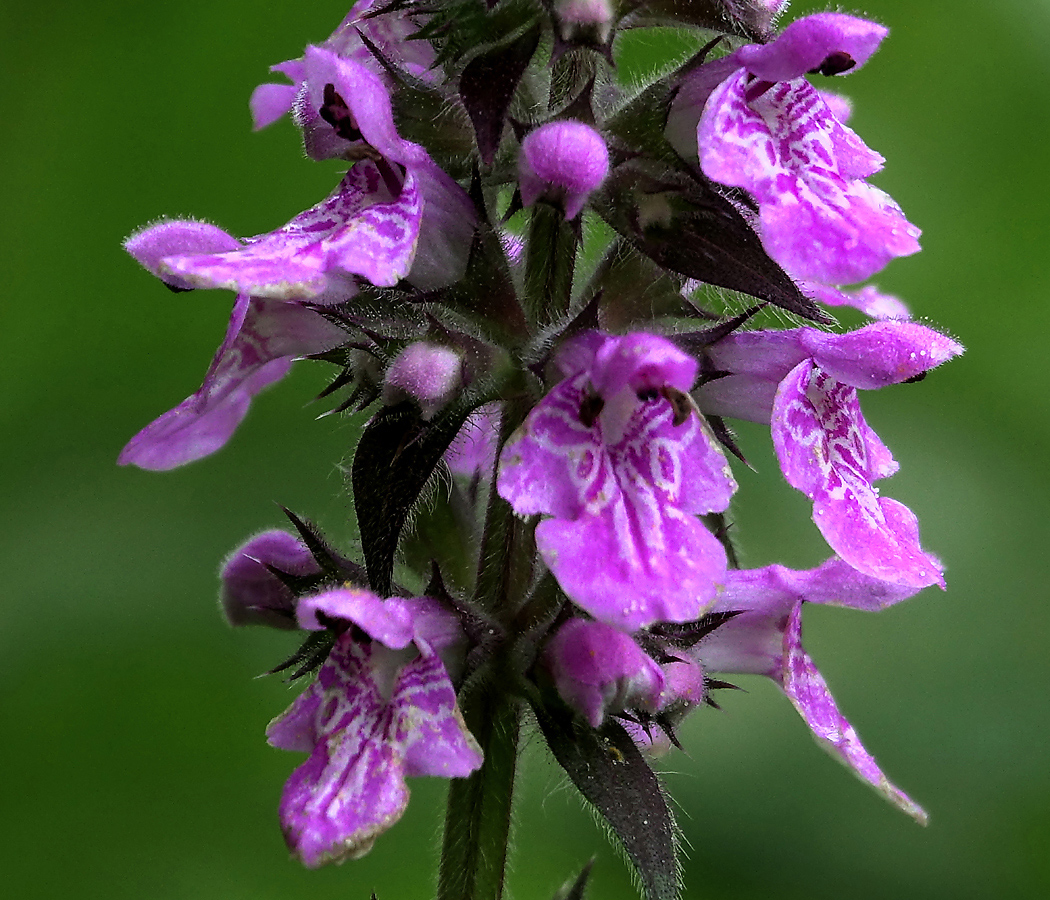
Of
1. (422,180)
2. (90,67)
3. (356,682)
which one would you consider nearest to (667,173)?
(422,180)

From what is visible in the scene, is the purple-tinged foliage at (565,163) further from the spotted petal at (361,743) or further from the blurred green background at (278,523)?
the blurred green background at (278,523)

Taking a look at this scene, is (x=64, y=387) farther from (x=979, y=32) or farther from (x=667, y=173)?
(x=979, y=32)

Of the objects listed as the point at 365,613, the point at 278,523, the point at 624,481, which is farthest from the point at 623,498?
the point at 278,523

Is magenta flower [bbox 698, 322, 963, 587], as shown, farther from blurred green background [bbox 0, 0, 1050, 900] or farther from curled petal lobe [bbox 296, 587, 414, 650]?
blurred green background [bbox 0, 0, 1050, 900]

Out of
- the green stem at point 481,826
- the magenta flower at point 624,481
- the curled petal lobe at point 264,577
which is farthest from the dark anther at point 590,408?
the curled petal lobe at point 264,577

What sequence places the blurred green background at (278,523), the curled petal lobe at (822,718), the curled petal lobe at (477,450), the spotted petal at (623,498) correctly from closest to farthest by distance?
the spotted petal at (623,498) < the curled petal lobe at (822,718) < the curled petal lobe at (477,450) < the blurred green background at (278,523)

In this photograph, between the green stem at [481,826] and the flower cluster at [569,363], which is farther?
the green stem at [481,826]
